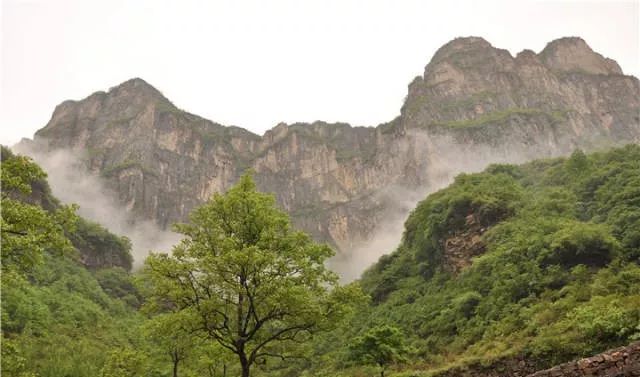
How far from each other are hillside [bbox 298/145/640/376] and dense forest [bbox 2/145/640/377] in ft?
0.55

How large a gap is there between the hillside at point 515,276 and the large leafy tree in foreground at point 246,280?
8.79 feet

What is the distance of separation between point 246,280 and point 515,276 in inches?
1208

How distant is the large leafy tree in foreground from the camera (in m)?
14.0

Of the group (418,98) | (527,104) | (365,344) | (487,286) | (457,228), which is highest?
(418,98)

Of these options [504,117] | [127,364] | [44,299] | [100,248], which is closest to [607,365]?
[127,364]

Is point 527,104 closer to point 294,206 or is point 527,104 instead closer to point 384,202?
point 384,202

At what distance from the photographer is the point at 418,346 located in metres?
39.7

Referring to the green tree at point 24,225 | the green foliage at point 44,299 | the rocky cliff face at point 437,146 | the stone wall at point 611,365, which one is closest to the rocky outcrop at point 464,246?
the green foliage at point 44,299

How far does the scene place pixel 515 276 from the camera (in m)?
38.8

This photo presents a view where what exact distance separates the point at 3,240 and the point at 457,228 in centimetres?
5448

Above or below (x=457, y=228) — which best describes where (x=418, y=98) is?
above

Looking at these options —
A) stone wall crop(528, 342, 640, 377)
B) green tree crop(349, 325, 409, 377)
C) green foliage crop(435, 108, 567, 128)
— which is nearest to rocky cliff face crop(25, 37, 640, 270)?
green foliage crop(435, 108, 567, 128)

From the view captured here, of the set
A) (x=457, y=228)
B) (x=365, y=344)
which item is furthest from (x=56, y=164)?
(x=365, y=344)

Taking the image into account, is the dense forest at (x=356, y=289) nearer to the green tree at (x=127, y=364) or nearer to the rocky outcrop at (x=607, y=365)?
the green tree at (x=127, y=364)
